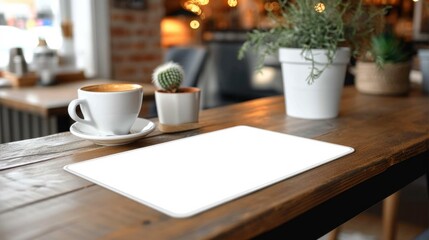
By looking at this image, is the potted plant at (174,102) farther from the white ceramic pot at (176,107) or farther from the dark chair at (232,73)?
the dark chair at (232,73)

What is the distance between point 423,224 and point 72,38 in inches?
87.0

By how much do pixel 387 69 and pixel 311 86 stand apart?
46 cm

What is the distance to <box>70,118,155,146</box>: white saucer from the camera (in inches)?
31.4

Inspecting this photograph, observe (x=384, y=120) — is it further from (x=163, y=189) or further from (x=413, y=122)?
(x=163, y=189)

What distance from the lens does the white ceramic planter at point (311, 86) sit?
1089 mm

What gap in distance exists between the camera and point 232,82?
11.4 ft

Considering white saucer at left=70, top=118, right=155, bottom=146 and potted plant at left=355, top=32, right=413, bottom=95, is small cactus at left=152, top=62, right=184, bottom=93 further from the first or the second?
potted plant at left=355, top=32, right=413, bottom=95

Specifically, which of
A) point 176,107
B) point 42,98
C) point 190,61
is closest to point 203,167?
point 176,107

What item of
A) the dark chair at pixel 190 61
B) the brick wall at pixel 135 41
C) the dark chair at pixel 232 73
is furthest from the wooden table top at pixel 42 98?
the dark chair at pixel 232 73

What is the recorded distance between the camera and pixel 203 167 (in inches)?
27.3

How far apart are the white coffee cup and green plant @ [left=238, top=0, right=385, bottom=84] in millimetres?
399

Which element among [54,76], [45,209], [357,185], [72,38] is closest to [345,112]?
[357,185]

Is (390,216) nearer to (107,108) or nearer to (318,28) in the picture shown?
(318,28)

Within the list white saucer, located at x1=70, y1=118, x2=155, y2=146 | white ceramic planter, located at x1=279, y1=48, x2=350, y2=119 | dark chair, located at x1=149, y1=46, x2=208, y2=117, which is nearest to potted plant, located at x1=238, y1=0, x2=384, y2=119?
white ceramic planter, located at x1=279, y1=48, x2=350, y2=119
